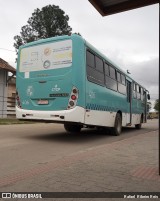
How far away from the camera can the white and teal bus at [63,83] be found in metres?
10.1

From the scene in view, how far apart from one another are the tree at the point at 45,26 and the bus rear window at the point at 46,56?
38.2 meters

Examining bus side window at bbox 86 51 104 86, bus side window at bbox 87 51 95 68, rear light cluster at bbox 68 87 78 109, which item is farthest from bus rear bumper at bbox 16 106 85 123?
bus side window at bbox 87 51 95 68

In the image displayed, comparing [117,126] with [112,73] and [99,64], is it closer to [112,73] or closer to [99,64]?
[112,73]

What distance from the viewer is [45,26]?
49188 mm

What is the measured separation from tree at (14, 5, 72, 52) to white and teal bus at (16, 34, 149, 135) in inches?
1485

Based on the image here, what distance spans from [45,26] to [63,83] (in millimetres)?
40783

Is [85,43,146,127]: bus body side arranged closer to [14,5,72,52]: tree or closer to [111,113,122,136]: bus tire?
[111,113,122,136]: bus tire

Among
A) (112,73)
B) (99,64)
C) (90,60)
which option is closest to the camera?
(90,60)

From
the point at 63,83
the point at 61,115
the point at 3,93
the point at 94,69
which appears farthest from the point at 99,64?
the point at 3,93

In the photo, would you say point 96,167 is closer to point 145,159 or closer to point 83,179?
point 83,179

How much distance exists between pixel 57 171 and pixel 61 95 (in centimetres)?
476

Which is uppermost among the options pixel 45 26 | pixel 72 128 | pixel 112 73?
pixel 45 26

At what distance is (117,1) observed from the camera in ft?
18.8

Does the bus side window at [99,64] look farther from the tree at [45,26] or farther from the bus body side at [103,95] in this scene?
the tree at [45,26]
